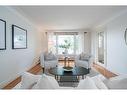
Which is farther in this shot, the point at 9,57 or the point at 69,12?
the point at 69,12

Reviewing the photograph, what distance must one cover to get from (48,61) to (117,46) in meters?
2.56

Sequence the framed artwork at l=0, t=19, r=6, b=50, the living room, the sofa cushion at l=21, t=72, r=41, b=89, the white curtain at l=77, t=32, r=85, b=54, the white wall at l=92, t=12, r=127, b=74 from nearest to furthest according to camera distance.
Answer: the sofa cushion at l=21, t=72, r=41, b=89 < the framed artwork at l=0, t=19, r=6, b=50 < the living room < the white wall at l=92, t=12, r=127, b=74 < the white curtain at l=77, t=32, r=85, b=54

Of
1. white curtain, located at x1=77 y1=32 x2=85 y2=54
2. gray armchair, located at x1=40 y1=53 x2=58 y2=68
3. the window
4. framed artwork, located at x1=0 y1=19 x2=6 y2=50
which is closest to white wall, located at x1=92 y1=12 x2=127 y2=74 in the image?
gray armchair, located at x1=40 y1=53 x2=58 y2=68

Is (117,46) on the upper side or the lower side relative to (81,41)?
lower

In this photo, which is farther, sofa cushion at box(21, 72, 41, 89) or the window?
the window

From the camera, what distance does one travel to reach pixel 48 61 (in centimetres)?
545

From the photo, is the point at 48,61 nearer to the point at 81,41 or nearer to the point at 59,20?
the point at 59,20

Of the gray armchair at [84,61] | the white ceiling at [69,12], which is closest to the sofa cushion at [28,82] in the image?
the white ceiling at [69,12]

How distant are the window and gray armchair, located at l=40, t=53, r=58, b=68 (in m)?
3.35

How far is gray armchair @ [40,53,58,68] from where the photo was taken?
5.37 m

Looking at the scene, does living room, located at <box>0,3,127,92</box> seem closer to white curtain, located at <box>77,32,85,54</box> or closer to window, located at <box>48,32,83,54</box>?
white curtain, located at <box>77,32,85,54</box>

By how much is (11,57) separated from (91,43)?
227 inches

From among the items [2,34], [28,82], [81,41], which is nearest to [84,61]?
[2,34]
